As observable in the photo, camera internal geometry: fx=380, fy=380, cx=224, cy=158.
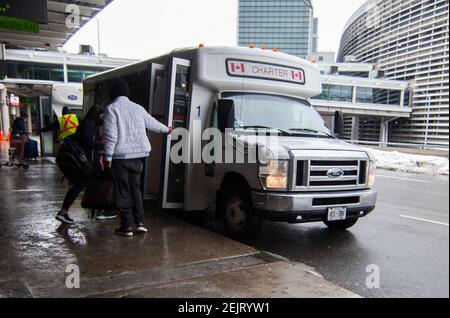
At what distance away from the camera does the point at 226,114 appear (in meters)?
5.36

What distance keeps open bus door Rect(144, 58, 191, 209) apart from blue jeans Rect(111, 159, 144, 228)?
0.77m

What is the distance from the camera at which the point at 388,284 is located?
14.0 ft

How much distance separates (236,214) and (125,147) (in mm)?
1839

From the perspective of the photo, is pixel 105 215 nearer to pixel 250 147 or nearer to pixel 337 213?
pixel 250 147

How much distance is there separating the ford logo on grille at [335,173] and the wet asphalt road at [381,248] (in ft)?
3.54

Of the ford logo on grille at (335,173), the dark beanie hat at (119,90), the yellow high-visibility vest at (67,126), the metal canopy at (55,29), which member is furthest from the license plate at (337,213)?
the metal canopy at (55,29)

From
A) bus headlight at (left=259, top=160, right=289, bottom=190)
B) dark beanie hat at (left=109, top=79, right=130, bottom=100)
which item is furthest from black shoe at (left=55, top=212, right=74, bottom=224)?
bus headlight at (left=259, top=160, right=289, bottom=190)

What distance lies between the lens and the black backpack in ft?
18.6

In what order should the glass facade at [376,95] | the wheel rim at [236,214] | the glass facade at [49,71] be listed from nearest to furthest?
the glass facade at [376,95]
the wheel rim at [236,214]
the glass facade at [49,71]

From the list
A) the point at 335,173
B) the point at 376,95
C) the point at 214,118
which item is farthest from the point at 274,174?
the point at 376,95

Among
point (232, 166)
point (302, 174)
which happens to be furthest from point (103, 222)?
point (302, 174)

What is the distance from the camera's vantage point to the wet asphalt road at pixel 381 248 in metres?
4.17

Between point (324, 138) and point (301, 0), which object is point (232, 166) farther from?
point (301, 0)

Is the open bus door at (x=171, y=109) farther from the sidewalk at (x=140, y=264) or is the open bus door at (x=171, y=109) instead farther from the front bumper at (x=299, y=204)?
the front bumper at (x=299, y=204)
